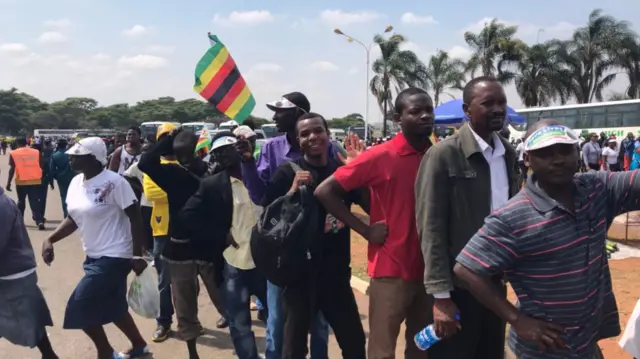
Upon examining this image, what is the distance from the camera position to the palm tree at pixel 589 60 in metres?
34.9

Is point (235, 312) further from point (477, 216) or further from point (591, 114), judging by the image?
point (591, 114)

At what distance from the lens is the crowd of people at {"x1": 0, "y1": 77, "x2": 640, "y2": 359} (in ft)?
6.40

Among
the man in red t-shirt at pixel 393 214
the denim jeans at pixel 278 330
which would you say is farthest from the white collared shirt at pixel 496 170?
the denim jeans at pixel 278 330

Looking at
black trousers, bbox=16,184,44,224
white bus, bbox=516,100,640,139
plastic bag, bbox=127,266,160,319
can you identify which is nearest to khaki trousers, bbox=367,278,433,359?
plastic bag, bbox=127,266,160,319

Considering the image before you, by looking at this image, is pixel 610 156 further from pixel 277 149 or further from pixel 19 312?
pixel 19 312

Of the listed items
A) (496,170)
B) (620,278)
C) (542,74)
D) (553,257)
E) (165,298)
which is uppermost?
(542,74)

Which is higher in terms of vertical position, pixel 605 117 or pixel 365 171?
pixel 605 117

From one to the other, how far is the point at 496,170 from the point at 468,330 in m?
0.73

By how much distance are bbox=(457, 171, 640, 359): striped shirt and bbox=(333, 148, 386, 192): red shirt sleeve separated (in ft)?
3.01

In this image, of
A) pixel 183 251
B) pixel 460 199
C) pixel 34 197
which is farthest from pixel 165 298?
pixel 34 197

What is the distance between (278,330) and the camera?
11.4 feet

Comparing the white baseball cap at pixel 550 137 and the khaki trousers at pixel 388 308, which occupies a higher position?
the white baseball cap at pixel 550 137

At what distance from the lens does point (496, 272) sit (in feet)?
6.42

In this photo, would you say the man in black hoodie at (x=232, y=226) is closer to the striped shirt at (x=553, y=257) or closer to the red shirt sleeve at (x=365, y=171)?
the red shirt sleeve at (x=365, y=171)
